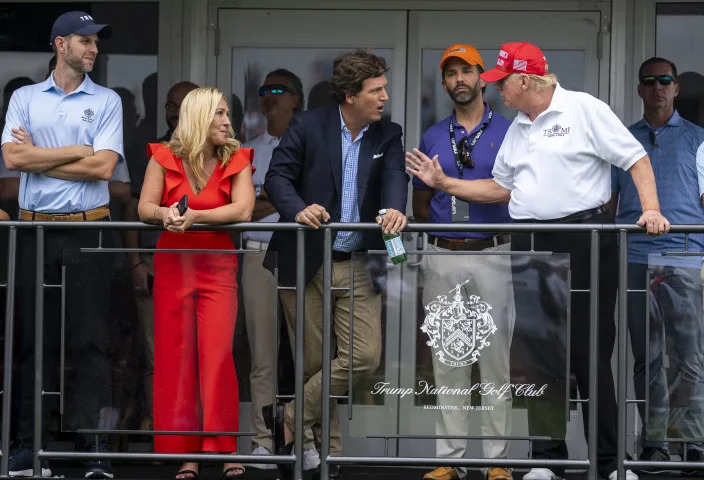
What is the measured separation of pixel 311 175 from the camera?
269 inches

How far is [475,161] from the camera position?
7.12m

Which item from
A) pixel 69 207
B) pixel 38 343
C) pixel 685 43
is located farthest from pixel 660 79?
pixel 38 343

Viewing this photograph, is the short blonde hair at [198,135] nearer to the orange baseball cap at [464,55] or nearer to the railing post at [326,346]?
the railing post at [326,346]

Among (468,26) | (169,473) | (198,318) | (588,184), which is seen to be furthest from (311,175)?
(468,26)

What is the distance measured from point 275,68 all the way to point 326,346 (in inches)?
119

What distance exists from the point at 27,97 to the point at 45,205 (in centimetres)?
63

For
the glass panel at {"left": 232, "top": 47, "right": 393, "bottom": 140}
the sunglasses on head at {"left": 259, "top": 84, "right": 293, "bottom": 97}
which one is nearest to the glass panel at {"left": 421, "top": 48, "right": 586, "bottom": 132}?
the glass panel at {"left": 232, "top": 47, "right": 393, "bottom": 140}

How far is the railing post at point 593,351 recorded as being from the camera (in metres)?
6.28

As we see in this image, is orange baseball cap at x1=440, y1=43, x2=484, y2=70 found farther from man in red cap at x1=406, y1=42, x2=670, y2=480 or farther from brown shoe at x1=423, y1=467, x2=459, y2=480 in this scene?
brown shoe at x1=423, y1=467, x2=459, y2=480

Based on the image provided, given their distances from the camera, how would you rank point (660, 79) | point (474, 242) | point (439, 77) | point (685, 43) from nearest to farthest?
point (474, 242) < point (660, 79) < point (685, 43) < point (439, 77)

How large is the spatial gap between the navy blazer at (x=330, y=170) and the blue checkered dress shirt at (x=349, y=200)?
0.03 meters

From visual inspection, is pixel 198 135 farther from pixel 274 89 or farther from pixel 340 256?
pixel 274 89

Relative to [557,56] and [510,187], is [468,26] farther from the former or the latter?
[510,187]

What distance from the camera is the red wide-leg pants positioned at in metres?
6.38
